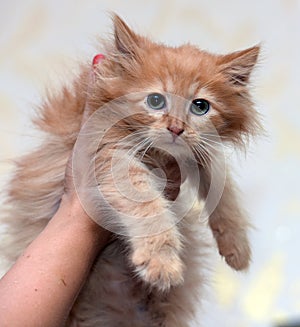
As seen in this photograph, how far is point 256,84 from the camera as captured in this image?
69.7 inches

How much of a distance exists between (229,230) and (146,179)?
29cm

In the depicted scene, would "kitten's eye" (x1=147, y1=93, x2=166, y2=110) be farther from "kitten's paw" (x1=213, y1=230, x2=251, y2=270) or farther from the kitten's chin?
"kitten's paw" (x1=213, y1=230, x2=251, y2=270)

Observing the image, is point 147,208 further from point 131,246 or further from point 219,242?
point 219,242

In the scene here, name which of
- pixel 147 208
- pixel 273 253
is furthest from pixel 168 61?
pixel 273 253

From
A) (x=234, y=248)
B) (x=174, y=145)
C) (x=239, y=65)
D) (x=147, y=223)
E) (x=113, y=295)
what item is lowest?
(x=113, y=295)

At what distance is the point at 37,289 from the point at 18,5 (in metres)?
1.24

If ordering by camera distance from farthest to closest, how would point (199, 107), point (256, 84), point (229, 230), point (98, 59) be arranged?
1. point (256, 84)
2. point (229, 230)
3. point (98, 59)
4. point (199, 107)

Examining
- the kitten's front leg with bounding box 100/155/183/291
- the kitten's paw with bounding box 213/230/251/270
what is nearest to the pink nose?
the kitten's front leg with bounding box 100/155/183/291

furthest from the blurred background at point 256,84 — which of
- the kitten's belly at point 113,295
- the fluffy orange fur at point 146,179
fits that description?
the kitten's belly at point 113,295

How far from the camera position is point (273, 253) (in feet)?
6.22

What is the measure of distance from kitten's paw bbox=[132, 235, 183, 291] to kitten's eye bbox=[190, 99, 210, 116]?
0.83ft

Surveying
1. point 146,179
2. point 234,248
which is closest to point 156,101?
point 146,179

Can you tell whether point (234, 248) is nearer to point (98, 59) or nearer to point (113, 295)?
point (113, 295)

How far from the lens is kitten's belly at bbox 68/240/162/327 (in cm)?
138
